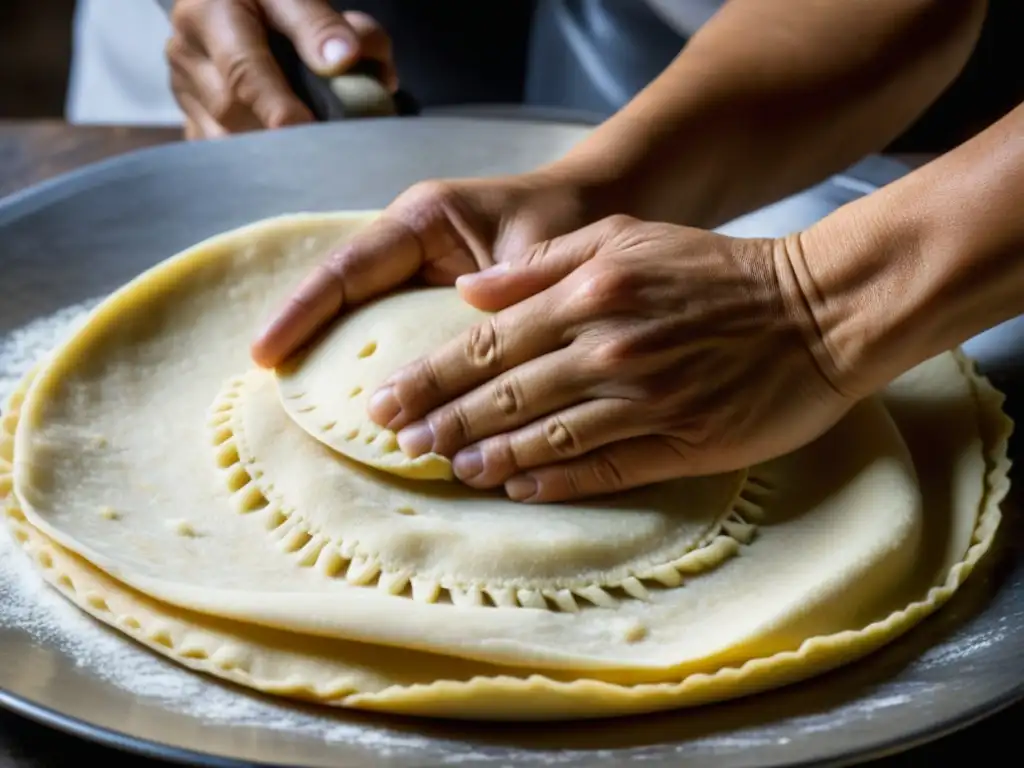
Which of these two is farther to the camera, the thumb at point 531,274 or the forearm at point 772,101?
the forearm at point 772,101

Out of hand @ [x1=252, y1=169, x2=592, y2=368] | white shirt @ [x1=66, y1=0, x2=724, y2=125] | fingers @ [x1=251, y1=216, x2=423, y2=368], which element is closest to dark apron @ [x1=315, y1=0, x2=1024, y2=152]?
white shirt @ [x1=66, y1=0, x2=724, y2=125]

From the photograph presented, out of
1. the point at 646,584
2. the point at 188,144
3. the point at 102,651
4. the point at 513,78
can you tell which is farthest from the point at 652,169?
the point at 513,78

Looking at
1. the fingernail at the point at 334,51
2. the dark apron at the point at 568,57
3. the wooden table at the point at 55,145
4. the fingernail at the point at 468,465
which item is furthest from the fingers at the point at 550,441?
the dark apron at the point at 568,57

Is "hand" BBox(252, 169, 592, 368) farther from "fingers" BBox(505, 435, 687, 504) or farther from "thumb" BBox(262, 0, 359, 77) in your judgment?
"thumb" BBox(262, 0, 359, 77)

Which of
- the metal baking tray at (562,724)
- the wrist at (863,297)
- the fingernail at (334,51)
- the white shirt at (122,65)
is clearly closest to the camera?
the metal baking tray at (562,724)

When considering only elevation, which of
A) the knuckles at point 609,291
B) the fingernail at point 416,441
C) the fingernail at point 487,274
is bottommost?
the fingernail at point 416,441

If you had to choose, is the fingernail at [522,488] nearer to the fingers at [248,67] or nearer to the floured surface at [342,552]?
the floured surface at [342,552]

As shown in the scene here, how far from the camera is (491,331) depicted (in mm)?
1101

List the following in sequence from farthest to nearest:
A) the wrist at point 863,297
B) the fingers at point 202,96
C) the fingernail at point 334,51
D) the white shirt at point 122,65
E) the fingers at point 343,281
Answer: the white shirt at point 122,65 → the fingers at point 202,96 → the fingernail at point 334,51 → the fingers at point 343,281 → the wrist at point 863,297

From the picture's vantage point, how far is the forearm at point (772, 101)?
1.43m

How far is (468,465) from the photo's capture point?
1079 mm

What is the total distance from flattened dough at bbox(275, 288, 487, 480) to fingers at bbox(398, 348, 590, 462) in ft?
0.06

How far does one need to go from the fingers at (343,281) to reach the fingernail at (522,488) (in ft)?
0.92

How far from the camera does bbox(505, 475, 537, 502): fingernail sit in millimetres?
1078
